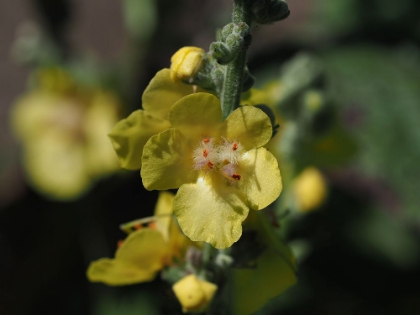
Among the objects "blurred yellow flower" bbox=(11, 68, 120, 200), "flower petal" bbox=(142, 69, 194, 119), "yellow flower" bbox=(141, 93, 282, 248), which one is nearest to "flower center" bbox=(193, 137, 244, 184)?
"yellow flower" bbox=(141, 93, 282, 248)

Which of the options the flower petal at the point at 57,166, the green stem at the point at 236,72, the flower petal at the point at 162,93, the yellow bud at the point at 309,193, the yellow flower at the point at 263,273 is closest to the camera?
the green stem at the point at 236,72

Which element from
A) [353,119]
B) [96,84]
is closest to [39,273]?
[96,84]

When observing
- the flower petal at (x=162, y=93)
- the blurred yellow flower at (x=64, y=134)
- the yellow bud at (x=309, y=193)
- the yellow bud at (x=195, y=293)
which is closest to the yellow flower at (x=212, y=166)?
the flower petal at (x=162, y=93)

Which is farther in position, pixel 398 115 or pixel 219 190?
pixel 398 115

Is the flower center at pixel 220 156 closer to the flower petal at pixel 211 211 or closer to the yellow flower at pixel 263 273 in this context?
the flower petal at pixel 211 211

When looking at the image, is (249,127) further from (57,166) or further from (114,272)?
(57,166)

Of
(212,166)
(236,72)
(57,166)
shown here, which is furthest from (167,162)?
(57,166)

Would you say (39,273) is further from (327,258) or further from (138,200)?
(327,258)
